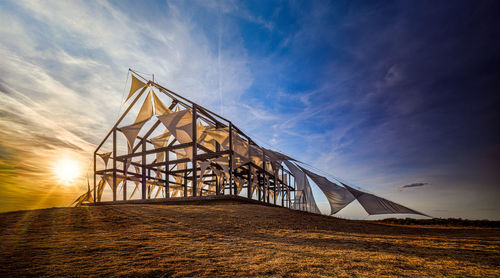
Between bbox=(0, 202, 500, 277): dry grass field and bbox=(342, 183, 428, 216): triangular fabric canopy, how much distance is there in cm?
1100

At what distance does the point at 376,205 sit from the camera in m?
17.1

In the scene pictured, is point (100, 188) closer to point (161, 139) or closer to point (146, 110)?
point (161, 139)

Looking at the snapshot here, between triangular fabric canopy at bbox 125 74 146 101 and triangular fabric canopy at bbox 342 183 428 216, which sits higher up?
triangular fabric canopy at bbox 125 74 146 101

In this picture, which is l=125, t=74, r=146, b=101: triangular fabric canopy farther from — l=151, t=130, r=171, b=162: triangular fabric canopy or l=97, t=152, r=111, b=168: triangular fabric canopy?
l=97, t=152, r=111, b=168: triangular fabric canopy

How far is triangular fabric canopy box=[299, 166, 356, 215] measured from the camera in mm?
21047

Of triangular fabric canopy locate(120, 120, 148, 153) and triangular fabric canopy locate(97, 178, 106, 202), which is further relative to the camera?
triangular fabric canopy locate(97, 178, 106, 202)

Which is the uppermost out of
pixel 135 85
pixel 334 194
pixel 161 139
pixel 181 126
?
pixel 135 85

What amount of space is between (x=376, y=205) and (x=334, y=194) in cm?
471

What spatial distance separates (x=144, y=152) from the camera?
21984 millimetres

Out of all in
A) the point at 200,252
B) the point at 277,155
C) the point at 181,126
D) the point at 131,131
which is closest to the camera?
the point at 200,252

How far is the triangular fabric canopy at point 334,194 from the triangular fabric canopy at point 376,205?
7.92 feet

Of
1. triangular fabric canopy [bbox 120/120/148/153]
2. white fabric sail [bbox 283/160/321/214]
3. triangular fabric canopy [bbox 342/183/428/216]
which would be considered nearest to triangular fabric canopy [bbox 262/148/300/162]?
white fabric sail [bbox 283/160/321/214]

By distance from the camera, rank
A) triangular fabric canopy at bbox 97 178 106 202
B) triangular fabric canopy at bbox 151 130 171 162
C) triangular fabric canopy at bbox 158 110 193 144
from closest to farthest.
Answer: triangular fabric canopy at bbox 158 110 193 144
triangular fabric canopy at bbox 151 130 171 162
triangular fabric canopy at bbox 97 178 106 202

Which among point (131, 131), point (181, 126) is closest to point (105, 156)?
point (131, 131)
